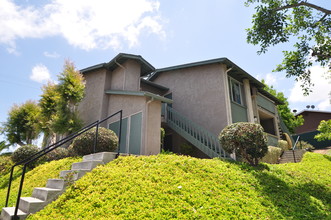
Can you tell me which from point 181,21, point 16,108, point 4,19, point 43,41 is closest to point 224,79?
point 181,21

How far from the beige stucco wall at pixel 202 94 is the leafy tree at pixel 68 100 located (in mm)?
6330

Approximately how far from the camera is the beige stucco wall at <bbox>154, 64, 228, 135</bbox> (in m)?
11.5

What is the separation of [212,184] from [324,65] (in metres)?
7.89

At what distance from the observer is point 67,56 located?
41.8 feet

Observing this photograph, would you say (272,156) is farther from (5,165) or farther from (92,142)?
(5,165)

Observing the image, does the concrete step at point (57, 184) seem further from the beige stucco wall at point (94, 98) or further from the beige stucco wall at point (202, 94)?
the beige stucco wall at point (202, 94)

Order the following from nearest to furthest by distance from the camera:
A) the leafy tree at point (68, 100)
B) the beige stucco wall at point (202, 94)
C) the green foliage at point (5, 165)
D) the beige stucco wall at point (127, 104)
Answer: the beige stucco wall at point (127, 104)
the green foliage at point (5, 165)
the leafy tree at point (68, 100)
the beige stucco wall at point (202, 94)

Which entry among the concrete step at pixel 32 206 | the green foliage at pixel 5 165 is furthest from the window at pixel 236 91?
the green foliage at pixel 5 165

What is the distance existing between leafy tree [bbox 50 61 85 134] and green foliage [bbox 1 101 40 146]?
5358 mm

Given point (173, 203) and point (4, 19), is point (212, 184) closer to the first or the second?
point (173, 203)

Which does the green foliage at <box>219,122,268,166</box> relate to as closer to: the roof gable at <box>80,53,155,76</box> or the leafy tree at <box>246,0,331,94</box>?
the leafy tree at <box>246,0,331,94</box>

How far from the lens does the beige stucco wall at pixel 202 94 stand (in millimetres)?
11531

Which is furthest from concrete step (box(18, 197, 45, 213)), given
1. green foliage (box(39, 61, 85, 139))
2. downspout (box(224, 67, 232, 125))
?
downspout (box(224, 67, 232, 125))

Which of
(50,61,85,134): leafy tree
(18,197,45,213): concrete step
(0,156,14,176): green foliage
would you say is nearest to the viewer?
(18,197,45,213): concrete step
